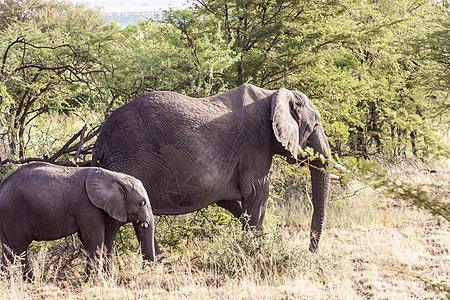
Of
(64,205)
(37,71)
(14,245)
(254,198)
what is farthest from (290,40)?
(14,245)

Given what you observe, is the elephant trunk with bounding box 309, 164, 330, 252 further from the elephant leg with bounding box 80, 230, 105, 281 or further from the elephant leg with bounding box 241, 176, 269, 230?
the elephant leg with bounding box 80, 230, 105, 281

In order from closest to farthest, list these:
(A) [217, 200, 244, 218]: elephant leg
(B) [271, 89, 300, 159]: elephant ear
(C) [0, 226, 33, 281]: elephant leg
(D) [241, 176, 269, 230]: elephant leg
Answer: (C) [0, 226, 33, 281]: elephant leg < (B) [271, 89, 300, 159]: elephant ear < (D) [241, 176, 269, 230]: elephant leg < (A) [217, 200, 244, 218]: elephant leg

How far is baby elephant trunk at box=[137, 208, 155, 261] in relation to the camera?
639 cm

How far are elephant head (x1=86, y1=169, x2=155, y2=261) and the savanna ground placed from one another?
18.9 inches

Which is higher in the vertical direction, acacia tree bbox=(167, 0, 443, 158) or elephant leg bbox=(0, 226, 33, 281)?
acacia tree bbox=(167, 0, 443, 158)

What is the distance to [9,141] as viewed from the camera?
9.17 metres

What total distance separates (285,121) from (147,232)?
89.0 inches

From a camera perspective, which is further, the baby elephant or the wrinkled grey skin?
the wrinkled grey skin

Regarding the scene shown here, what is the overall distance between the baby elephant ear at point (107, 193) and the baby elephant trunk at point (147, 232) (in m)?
0.21

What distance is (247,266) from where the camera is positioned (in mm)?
6598

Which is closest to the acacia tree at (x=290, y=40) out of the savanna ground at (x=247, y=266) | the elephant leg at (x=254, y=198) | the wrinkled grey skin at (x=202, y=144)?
the savanna ground at (x=247, y=266)

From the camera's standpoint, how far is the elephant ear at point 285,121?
7.00 metres

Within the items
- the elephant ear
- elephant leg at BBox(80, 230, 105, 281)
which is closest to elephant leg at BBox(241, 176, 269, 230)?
the elephant ear

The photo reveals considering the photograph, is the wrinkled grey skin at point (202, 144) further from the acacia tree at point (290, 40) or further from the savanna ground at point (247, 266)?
the acacia tree at point (290, 40)
